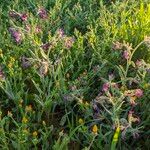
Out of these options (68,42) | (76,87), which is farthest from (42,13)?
(76,87)

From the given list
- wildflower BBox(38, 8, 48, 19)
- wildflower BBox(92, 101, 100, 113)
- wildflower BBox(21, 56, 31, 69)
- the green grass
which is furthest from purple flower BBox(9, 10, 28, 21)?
wildflower BBox(92, 101, 100, 113)

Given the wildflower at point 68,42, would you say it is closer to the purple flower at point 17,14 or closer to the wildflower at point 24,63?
the wildflower at point 24,63

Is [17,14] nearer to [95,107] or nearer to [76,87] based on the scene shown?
[76,87]

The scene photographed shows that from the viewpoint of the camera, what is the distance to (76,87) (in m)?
2.72

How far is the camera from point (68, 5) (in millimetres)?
3936

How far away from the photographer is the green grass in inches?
92.9

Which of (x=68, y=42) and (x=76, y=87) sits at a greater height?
(x=68, y=42)

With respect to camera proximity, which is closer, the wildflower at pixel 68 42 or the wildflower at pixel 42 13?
the wildflower at pixel 68 42

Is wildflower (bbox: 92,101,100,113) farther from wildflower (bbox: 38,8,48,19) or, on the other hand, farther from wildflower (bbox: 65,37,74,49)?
wildflower (bbox: 38,8,48,19)

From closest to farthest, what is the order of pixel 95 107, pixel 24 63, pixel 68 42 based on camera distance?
pixel 95 107
pixel 24 63
pixel 68 42

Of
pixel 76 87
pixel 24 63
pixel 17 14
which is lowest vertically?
pixel 76 87

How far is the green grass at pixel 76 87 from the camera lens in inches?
92.9

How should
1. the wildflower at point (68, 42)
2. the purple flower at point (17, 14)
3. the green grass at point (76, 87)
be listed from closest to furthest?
the green grass at point (76, 87) < the wildflower at point (68, 42) < the purple flower at point (17, 14)

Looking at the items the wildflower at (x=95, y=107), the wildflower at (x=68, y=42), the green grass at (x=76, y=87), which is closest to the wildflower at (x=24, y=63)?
the green grass at (x=76, y=87)
